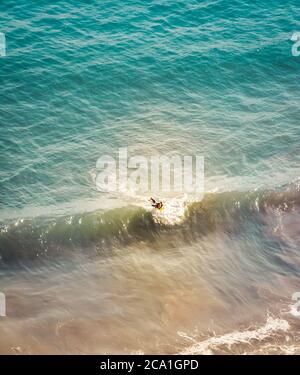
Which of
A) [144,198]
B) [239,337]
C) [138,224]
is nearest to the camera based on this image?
[239,337]

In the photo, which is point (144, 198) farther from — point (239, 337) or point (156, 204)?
point (239, 337)

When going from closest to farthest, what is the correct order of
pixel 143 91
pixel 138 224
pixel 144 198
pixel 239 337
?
pixel 239 337
pixel 138 224
pixel 144 198
pixel 143 91

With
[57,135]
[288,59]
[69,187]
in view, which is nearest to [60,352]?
[69,187]

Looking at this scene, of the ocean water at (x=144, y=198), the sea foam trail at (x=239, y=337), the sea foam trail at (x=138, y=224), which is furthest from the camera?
the sea foam trail at (x=138, y=224)

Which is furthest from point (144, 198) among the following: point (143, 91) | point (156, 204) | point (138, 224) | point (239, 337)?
point (143, 91)

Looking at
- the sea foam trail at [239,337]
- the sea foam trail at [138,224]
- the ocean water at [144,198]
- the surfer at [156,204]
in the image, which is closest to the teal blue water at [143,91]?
the ocean water at [144,198]

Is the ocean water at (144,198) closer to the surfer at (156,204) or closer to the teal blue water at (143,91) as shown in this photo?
the teal blue water at (143,91)
